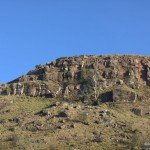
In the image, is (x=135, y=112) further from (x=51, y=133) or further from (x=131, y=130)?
(x=51, y=133)

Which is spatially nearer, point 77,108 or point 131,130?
point 131,130

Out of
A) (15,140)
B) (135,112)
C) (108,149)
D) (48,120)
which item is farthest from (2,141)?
(135,112)

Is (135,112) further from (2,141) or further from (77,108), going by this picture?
(2,141)

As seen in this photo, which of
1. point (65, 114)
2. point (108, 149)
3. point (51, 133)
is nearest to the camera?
point (108, 149)

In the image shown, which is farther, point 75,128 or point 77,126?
point 77,126

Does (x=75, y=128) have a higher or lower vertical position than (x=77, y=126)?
lower

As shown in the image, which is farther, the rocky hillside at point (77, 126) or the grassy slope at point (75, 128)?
the grassy slope at point (75, 128)

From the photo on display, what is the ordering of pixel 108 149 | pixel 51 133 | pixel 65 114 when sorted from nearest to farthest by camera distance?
pixel 108 149 < pixel 51 133 < pixel 65 114

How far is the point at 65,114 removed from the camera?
183 m

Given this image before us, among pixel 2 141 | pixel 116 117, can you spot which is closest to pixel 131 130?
pixel 116 117

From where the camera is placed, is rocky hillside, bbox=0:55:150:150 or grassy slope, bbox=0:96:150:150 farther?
grassy slope, bbox=0:96:150:150

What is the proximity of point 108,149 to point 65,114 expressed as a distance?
1003 inches

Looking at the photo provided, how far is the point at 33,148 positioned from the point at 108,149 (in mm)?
17797

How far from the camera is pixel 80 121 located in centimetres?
17975
